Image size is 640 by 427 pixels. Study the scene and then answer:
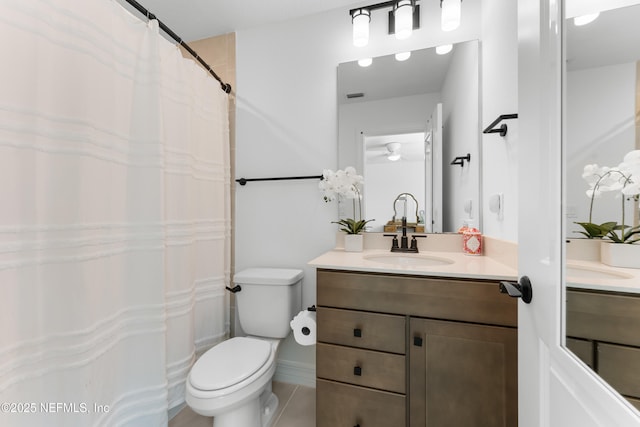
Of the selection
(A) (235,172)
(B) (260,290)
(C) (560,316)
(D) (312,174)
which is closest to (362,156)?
(D) (312,174)

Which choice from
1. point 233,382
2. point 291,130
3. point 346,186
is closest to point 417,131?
point 346,186

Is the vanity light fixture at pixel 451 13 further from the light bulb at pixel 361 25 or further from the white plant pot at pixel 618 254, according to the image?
the white plant pot at pixel 618 254

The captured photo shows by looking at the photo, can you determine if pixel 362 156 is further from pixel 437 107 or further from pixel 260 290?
pixel 260 290

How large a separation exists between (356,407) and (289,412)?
579mm

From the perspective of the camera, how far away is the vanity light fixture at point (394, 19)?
1434mm

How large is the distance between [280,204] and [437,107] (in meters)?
1.14

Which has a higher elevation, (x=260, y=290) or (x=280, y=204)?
(x=280, y=204)

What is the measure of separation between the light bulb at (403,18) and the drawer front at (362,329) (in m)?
1.50

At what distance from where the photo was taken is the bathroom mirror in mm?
1436

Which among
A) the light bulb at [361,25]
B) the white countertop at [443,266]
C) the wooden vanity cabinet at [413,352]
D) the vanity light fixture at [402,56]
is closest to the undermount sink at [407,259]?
the white countertop at [443,266]

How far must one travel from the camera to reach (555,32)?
58 centimetres

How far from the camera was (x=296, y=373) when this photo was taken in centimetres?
173

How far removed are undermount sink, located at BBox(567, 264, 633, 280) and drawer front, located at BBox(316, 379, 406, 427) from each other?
2.65 feet

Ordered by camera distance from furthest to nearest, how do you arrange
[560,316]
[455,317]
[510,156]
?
1. [510,156]
2. [455,317]
3. [560,316]
